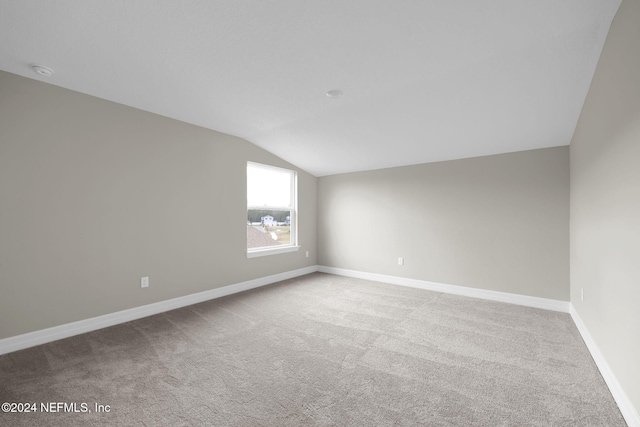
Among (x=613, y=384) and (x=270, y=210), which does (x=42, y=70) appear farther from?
(x=613, y=384)

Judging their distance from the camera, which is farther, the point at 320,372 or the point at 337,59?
the point at 337,59

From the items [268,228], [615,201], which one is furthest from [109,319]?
[615,201]

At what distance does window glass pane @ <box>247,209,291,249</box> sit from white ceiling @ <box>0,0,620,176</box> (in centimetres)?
168

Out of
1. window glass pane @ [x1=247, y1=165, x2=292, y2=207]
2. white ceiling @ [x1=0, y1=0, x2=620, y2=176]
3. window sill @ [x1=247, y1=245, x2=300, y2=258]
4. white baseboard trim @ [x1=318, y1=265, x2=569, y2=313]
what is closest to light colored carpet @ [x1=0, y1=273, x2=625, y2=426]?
white baseboard trim @ [x1=318, y1=265, x2=569, y2=313]

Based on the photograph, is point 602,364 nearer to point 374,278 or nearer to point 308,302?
point 308,302

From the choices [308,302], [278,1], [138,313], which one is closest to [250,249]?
[308,302]

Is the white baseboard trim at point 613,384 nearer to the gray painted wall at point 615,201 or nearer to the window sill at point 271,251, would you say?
the gray painted wall at point 615,201

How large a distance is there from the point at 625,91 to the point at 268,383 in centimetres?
289

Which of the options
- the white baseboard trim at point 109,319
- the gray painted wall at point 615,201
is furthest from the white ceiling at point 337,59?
the white baseboard trim at point 109,319

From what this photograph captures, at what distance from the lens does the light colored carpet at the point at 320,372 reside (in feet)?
5.31

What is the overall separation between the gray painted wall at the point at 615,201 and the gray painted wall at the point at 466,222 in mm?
950

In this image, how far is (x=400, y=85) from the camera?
2568 mm

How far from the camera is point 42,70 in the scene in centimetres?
231

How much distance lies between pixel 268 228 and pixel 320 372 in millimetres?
3111
